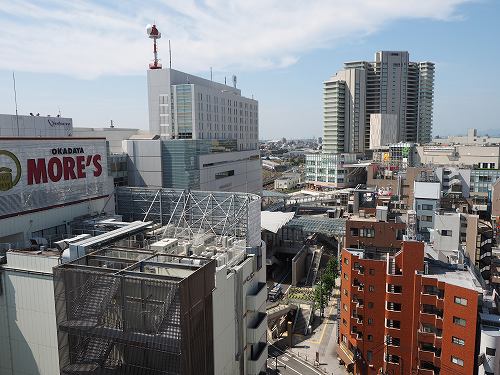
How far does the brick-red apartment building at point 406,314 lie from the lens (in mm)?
26266

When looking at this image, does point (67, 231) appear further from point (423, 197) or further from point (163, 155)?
point (423, 197)

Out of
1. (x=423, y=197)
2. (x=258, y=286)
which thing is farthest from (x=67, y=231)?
(x=423, y=197)

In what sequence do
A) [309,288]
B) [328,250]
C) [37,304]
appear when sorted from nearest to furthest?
[37,304] → [309,288] → [328,250]

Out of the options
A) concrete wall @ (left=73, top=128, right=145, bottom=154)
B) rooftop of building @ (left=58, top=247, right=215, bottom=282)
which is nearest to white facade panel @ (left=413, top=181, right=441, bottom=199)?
concrete wall @ (left=73, top=128, right=145, bottom=154)

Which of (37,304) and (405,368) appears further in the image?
(405,368)

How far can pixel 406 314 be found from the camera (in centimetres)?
2998

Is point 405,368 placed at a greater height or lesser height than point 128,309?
lesser

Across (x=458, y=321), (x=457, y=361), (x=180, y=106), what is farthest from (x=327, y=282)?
(x=180, y=106)

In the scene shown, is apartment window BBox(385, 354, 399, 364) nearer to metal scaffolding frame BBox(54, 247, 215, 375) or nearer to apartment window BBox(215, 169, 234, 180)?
metal scaffolding frame BBox(54, 247, 215, 375)

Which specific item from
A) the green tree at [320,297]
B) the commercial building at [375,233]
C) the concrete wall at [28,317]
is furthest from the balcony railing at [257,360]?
the green tree at [320,297]

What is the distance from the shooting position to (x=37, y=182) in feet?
81.3

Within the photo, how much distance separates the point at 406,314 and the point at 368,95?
379ft

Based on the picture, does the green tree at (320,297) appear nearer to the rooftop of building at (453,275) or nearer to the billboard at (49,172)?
the rooftop of building at (453,275)

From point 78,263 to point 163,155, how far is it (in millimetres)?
33107
